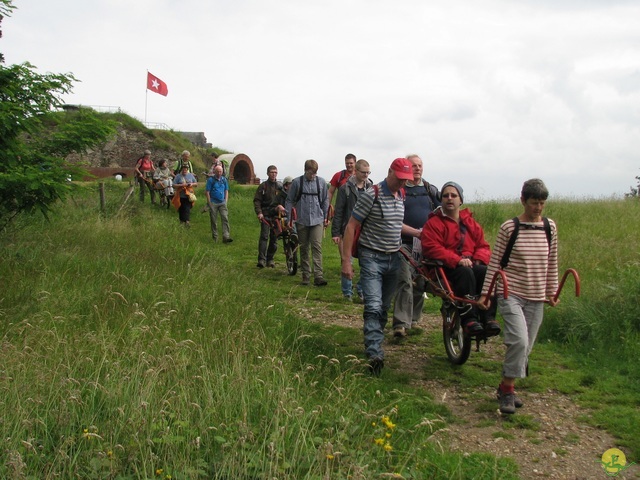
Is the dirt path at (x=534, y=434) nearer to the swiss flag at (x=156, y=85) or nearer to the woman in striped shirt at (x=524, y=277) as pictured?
the woman in striped shirt at (x=524, y=277)

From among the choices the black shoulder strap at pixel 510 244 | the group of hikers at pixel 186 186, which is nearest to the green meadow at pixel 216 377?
the black shoulder strap at pixel 510 244

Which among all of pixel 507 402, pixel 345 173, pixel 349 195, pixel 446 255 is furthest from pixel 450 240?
pixel 345 173

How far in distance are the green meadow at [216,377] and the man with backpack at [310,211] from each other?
78 cm

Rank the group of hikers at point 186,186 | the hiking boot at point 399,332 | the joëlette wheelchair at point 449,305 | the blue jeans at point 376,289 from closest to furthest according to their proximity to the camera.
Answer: the joëlette wheelchair at point 449,305 < the blue jeans at point 376,289 < the hiking boot at point 399,332 < the group of hikers at point 186,186

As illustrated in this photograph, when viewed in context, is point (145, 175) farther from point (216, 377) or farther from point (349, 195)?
point (216, 377)

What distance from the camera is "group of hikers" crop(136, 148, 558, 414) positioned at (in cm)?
602

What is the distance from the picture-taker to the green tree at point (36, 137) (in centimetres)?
872

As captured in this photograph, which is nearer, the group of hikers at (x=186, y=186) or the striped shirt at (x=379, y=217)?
the striped shirt at (x=379, y=217)

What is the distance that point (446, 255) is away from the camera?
691 centimetres

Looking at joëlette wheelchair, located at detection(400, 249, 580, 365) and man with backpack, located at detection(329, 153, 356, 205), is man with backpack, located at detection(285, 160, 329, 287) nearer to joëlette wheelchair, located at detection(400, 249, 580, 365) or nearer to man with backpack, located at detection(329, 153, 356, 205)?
man with backpack, located at detection(329, 153, 356, 205)

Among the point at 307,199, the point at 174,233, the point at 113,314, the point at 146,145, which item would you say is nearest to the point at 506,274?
the point at 113,314

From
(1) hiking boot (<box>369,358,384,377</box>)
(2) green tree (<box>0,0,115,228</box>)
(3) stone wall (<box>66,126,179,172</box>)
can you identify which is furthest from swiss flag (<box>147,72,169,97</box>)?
(1) hiking boot (<box>369,358,384,377</box>)

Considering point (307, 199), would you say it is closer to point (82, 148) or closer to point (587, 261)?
point (82, 148)

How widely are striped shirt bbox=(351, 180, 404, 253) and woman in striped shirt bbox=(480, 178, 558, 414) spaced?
1272mm
